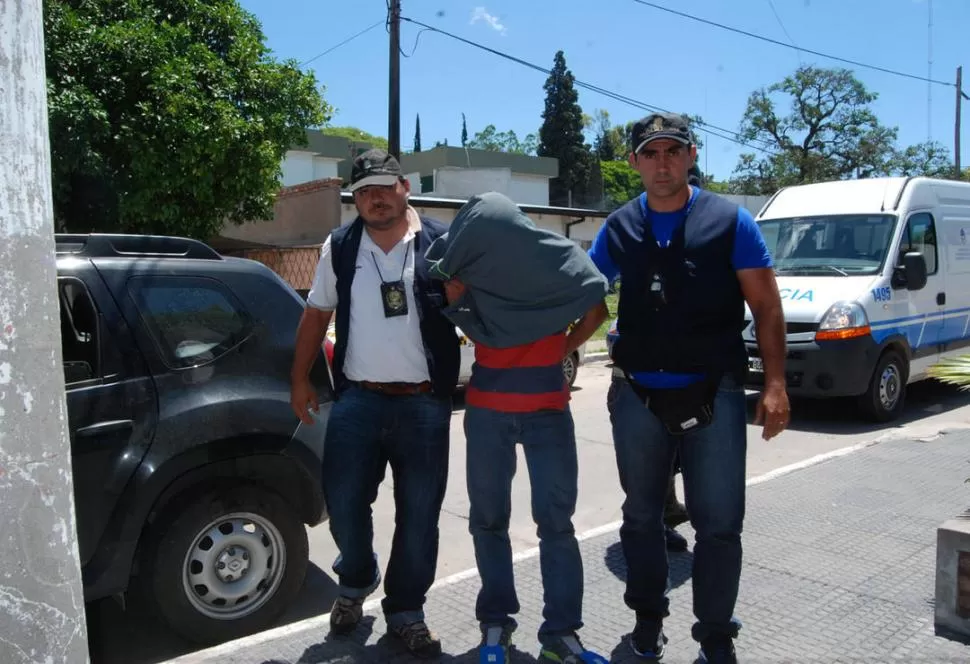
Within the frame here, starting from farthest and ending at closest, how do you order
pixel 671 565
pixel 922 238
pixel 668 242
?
pixel 922 238 → pixel 671 565 → pixel 668 242

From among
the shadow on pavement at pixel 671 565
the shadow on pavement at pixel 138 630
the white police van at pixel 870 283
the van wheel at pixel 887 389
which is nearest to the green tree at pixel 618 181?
the white police van at pixel 870 283

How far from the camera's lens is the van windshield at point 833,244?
27.5 ft

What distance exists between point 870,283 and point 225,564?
6762mm

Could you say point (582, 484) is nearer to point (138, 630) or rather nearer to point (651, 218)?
point (138, 630)

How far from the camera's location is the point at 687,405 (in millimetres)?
2908

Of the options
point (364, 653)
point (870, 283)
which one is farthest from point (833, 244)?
point (364, 653)

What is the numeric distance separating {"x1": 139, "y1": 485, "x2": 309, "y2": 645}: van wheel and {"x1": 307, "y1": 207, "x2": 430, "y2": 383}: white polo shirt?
2.67 feet

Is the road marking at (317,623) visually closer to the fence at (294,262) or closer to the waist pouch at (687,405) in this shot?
the waist pouch at (687,405)

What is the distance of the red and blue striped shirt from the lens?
2949mm

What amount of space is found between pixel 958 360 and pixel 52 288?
347cm

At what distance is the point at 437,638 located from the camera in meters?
3.29

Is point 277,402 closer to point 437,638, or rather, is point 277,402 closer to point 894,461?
point 437,638

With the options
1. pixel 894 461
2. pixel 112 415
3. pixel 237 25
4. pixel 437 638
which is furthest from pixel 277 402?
pixel 237 25

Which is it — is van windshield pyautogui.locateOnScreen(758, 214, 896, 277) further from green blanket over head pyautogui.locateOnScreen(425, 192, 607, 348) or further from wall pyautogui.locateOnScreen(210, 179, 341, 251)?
wall pyautogui.locateOnScreen(210, 179, 341, 251)
